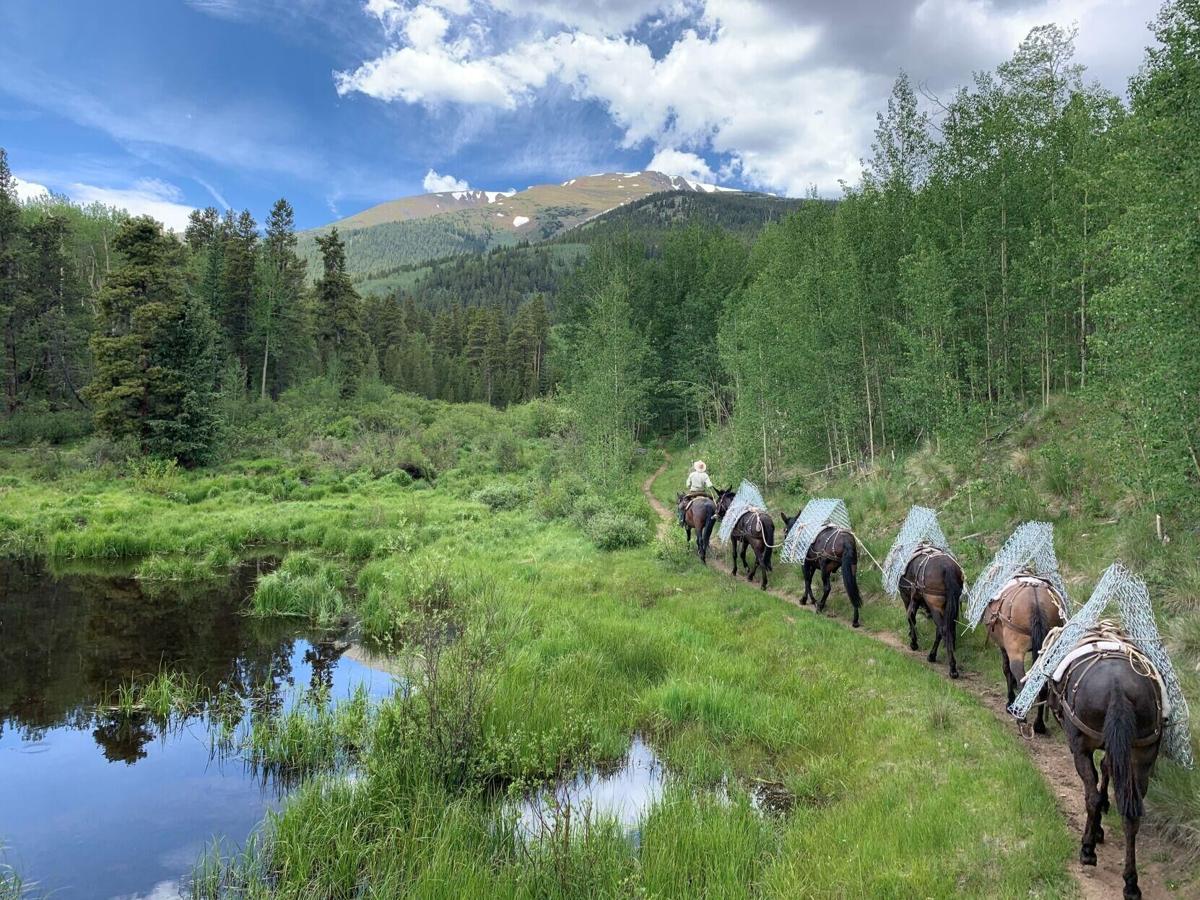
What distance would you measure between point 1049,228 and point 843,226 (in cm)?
763

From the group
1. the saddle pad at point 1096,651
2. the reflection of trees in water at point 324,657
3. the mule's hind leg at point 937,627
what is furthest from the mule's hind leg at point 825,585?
the reflection of trees in water at point 324,657

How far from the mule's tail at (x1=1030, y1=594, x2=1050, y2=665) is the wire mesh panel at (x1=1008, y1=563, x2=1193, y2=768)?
114 centimetres

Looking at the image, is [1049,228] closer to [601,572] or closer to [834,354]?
[834,354]

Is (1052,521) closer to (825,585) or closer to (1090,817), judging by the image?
(825,585)

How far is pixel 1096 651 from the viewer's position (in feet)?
18.0

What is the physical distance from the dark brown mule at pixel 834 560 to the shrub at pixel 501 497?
55.6 ft

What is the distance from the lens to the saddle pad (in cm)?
515

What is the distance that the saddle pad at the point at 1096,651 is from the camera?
16.9 feet

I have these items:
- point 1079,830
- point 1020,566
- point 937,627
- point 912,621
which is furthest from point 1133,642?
point 912,621

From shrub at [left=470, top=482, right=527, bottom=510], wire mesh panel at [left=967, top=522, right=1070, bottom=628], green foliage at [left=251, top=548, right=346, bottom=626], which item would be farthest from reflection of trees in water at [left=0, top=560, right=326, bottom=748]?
shrub at [left=470, top=482, right=527, bottom=510]

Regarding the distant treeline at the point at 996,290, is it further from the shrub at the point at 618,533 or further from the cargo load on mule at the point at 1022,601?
the shrub at the point at 618,533

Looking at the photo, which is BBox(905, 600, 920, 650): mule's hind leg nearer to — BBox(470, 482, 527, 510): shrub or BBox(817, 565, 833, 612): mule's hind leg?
BBox(817, 565, 833, 612): mule's hind leg

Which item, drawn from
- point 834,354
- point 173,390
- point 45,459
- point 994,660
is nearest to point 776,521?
point 834,354

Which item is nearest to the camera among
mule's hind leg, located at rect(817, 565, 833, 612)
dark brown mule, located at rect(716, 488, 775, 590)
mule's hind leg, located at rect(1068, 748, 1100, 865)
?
mule's hind leg, located at rect(1068, 748, 1100, 865)
